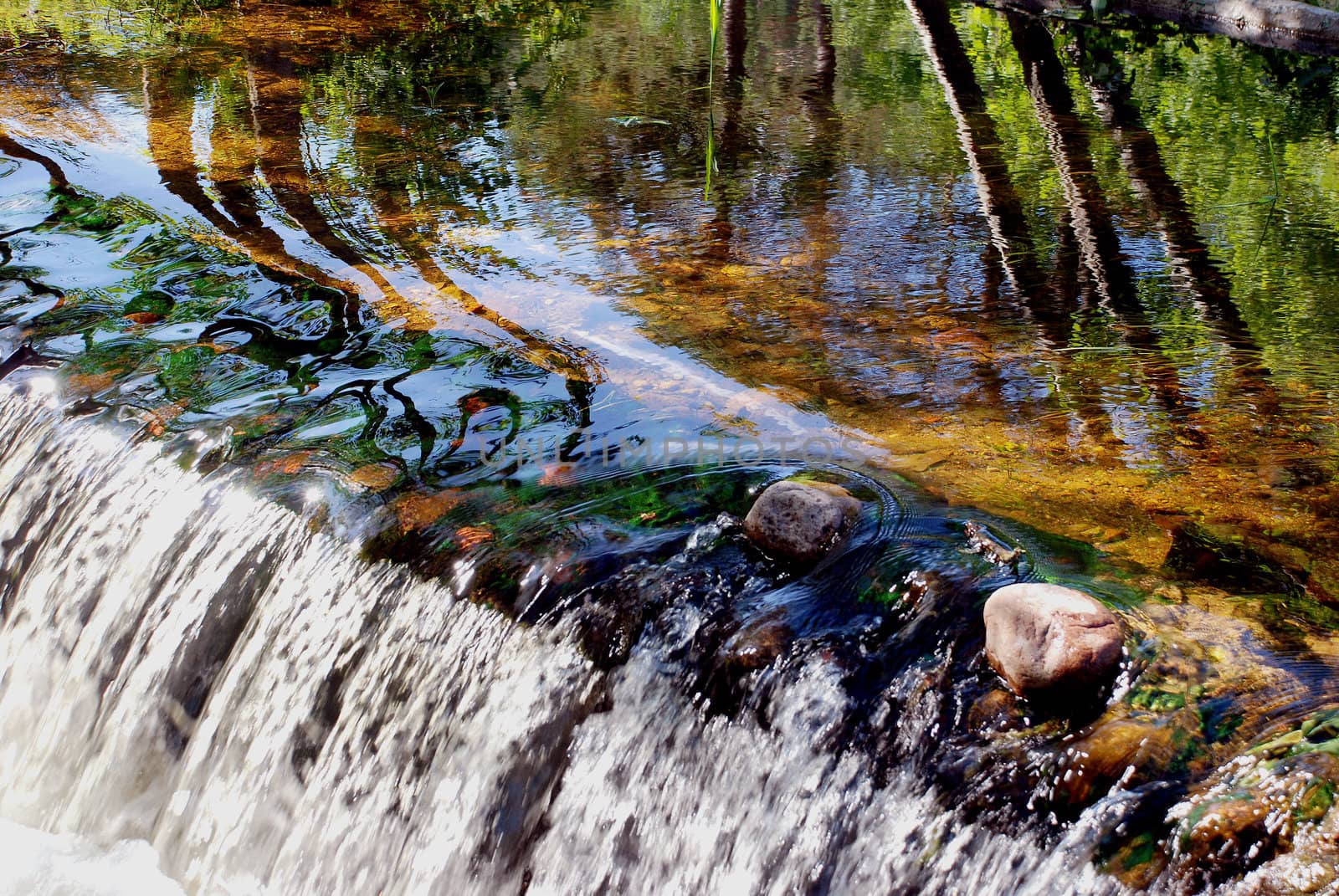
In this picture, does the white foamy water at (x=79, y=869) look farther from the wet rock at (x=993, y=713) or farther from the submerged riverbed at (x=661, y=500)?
the wet rock at (x=993, y=713)

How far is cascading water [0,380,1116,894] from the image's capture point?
2529 millimetres

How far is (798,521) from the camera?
3016 mm

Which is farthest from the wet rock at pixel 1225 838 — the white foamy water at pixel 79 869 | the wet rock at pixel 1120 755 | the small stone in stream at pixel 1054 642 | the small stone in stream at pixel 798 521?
the white foamy water at pixel 79 869

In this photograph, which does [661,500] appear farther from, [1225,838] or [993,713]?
[1225,838]

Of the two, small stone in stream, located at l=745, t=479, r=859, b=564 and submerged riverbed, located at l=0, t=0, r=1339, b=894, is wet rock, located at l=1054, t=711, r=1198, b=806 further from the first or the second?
small stone in stream, located at l=745, t=479, r=859, b=564

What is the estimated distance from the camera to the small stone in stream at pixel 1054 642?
2.36 meters

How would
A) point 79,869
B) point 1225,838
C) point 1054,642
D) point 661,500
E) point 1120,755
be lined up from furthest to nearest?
point 79,869 < point 661,500 < point 1054,642 < point 1120,755 < point 1225,838

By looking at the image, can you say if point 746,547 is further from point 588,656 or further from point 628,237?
point 628,237

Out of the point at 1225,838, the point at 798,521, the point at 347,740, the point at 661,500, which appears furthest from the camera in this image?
the point at 661,500

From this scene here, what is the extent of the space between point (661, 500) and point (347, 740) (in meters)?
1.08

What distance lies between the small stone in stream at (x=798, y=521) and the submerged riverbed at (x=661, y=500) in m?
0.06

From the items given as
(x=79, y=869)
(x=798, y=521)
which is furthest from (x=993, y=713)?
(x=79, y=869)

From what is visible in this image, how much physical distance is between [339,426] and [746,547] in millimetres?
1591

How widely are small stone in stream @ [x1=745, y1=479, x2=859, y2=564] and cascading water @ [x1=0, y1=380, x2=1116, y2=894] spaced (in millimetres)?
339
